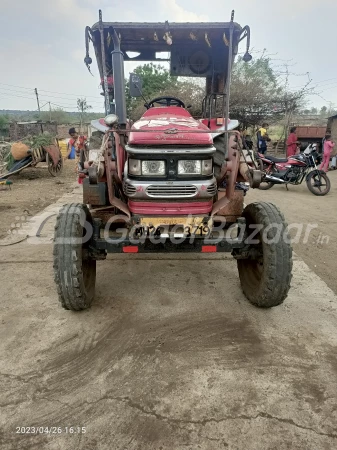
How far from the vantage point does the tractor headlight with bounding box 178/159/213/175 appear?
9.11 ft

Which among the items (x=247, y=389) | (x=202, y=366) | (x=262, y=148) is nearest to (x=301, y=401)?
(x=247, y=389)

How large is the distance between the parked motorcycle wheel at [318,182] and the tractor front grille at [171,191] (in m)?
6.86

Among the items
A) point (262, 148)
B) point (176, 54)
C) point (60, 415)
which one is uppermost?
point (176, 54)

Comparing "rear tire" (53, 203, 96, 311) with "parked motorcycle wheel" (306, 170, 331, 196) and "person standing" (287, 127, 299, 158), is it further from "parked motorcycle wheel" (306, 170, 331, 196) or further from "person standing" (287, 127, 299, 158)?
"person standing" (287, 127, 299, 158)

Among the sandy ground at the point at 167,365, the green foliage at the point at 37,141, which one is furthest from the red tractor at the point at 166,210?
the green foliage at the point at 37,141

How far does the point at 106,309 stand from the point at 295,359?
1653 mm

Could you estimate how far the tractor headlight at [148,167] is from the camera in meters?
2.75

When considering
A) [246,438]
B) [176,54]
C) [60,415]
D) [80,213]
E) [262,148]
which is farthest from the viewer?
[262,148]

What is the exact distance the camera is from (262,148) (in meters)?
12.1

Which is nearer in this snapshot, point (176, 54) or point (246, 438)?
point (246, 438)

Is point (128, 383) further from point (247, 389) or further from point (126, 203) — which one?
point (126, 203)

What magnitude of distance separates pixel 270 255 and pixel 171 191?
0.98 metres
